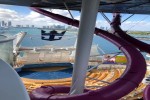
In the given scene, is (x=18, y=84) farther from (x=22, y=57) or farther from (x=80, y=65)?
(x=22, y=57)

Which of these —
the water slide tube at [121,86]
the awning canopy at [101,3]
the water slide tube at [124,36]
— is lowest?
the water slide tube at [121,86]

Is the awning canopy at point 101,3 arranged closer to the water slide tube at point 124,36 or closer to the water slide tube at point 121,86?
the water slide tube at point 124,36

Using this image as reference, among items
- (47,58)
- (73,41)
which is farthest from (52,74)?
(73,41)

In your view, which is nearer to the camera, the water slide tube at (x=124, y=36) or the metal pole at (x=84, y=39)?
the metal pole at (x=84, y=39)

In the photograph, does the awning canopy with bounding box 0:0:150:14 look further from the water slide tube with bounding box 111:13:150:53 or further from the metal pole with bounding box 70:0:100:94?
the metal pole with bounding box 70:0:100:94

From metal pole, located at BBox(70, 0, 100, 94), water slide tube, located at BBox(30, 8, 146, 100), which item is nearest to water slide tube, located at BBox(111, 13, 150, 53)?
water slide tube, located at BBox(30, 8, 146, 100)

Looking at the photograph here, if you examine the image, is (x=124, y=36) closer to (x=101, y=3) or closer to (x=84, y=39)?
(x=101, y=3)

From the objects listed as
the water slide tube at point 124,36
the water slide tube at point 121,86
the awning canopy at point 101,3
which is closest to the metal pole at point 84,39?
the water slide tube at point 121,86
